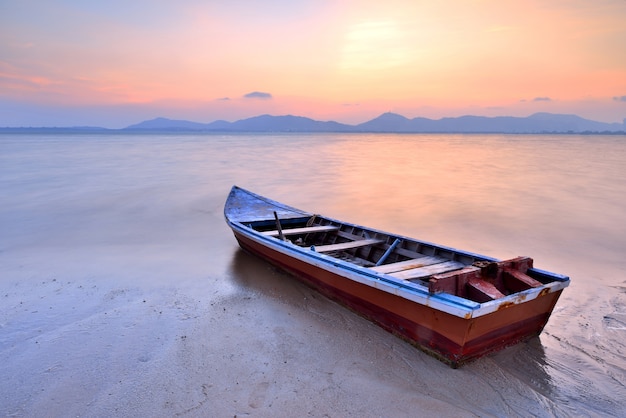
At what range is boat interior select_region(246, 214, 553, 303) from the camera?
13.9 ft

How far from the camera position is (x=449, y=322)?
388cm

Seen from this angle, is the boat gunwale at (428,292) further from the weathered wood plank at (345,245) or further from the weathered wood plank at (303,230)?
the weathered wood plank at (303,230)

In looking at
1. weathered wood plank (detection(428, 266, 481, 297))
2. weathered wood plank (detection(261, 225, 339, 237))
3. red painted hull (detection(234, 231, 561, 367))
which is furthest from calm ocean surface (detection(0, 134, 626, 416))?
weathered wood plank (detection(428, 266, 481, 297))

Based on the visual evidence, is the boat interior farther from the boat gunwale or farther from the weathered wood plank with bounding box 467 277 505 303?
the boat gunwale

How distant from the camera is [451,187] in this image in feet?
62.2

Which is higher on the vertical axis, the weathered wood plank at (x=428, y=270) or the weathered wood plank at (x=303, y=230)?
the weathered wood plank at (x=428, y=270)

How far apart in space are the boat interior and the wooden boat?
0.01 metres

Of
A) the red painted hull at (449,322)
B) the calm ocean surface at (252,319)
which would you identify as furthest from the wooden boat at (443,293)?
the calm ocean surface at (252,319)

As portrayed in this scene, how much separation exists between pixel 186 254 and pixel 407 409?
6.08 meters

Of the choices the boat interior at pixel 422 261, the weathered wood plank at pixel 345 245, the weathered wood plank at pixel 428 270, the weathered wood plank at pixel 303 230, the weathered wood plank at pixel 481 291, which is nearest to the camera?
the weathered wood plank at pixel 481 291

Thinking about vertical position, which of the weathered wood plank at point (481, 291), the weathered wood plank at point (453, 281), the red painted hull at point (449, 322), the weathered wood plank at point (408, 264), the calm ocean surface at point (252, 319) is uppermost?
the weathered wood plank at point (453, 281)

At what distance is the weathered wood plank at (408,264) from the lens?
5070 mm

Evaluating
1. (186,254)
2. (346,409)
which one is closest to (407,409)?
(346,409)

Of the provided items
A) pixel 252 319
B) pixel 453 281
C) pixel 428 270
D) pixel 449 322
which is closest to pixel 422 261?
pixel 428 270
